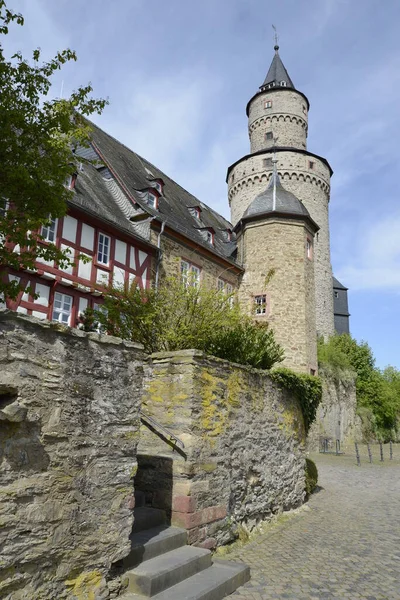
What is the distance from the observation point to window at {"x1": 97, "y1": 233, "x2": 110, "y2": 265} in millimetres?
14160

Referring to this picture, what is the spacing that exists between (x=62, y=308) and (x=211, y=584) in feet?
31.5

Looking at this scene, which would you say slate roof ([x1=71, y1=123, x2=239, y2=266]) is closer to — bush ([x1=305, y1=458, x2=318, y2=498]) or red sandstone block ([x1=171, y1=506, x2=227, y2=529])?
bush ([x1=305, y1=458, x2=318, y2=498])

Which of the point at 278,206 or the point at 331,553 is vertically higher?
the point at 278,206

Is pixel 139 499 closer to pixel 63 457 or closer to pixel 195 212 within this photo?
pixel 63 457

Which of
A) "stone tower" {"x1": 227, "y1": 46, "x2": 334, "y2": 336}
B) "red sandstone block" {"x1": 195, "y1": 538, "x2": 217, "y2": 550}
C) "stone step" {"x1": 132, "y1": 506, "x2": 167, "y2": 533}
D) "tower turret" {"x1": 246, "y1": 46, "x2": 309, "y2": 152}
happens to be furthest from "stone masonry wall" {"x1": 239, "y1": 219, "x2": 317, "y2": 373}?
"stone step" {"x1": 132, "y1": 506, "x2": 167, "y2": 533}

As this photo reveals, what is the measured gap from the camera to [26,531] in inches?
120

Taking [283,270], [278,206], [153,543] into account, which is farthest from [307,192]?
[153,543]

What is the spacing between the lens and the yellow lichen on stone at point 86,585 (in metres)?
3.37

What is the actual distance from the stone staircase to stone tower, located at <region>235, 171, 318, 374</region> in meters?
14.3

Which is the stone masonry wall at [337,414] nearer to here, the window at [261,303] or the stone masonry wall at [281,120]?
the window at [261,303]

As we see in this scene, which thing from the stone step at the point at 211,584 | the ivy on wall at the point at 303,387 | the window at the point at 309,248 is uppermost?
the window at the point at 309,248

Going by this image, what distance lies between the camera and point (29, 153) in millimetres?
7059

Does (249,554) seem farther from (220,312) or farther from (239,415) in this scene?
(220,312)

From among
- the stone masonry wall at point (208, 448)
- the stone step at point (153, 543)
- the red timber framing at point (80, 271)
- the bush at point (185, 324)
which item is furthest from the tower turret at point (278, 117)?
the stone step at point (153, 543)
